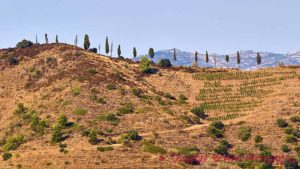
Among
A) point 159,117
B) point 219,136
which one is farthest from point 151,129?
point 219,136

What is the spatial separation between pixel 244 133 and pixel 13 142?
1645 inches

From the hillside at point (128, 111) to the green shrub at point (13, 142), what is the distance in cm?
17

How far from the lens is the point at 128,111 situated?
102 meters

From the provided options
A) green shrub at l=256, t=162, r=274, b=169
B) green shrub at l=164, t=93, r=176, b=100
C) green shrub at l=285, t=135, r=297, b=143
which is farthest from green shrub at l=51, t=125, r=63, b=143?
green shrub at l=285, t=135, r=297, b=143

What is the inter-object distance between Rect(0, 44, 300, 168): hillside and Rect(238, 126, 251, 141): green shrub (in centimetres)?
19

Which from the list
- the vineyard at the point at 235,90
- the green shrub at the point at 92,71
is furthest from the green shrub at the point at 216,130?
the green shrub at the point at 92,71

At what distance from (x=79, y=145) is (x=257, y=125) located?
1364 inches

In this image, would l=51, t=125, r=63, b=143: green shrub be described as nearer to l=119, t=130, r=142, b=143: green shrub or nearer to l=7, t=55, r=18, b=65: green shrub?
l=119, t=130, r=142, b=143: green shrub

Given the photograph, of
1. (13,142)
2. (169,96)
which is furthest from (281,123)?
(13,142)

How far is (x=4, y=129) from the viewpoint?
100125mm

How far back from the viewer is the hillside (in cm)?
7944

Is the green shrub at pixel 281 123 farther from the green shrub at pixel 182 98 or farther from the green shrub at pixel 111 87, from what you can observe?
the green shrub at pixel 111 87

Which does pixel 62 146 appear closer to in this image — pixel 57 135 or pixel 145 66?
pixel 57 135

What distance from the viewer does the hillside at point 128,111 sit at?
7944 centimetres
